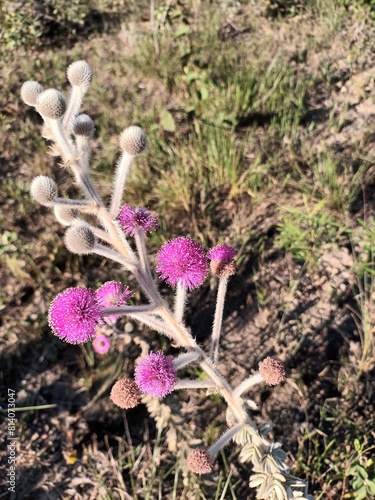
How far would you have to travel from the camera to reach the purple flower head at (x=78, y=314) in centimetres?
128

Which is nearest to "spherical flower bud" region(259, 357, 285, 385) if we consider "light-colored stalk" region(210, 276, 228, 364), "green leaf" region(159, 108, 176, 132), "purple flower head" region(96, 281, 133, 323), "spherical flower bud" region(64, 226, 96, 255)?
"light-colored stalk" region(210, 276, 228, 364)

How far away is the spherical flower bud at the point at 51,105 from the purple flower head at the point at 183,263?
512 mm

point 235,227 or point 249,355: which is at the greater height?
point 235,227

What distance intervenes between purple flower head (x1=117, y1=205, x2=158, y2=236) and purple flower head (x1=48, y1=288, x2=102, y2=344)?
0.90ft

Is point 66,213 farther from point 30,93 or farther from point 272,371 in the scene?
point 272,371

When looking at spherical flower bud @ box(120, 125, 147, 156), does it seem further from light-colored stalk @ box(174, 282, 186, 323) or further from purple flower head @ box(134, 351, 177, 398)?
purple flower head @ box(134, 351, 177, 398)

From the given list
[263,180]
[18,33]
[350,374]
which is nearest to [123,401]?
[350,374]

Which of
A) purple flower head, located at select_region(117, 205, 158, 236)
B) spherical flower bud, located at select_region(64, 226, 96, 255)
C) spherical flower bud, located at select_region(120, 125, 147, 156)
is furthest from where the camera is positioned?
purple flower head, located at select_region(117, 205, 158, 236)

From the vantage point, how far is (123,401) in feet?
4.65

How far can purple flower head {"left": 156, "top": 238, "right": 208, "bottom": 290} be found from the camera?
1448mm

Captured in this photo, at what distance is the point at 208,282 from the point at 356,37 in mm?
2491

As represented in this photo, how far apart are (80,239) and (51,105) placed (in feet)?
1.22

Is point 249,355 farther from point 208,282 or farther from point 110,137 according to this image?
point 110,137

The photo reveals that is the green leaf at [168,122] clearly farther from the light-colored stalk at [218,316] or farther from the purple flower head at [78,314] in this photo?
the purple flower head at [78,314]
